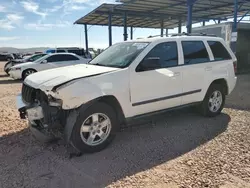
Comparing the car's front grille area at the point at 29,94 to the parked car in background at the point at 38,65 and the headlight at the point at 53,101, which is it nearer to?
the headlight at the point at 53,101

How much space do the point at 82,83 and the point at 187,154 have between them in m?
2.01

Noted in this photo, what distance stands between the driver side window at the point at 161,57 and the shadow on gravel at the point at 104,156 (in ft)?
4.35

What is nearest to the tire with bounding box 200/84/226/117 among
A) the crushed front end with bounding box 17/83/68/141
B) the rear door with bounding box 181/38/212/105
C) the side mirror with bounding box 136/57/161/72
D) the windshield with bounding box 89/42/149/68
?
the rear door with bounding box 181/38/212/105

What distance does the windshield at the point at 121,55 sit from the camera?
14.6 feet

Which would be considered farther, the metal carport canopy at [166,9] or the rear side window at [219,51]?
the metal carport canopy at [166,9]

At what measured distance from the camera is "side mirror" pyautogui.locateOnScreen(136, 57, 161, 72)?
4.28 metres

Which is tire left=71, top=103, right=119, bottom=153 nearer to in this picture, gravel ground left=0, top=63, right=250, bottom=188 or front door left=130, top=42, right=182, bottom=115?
gravel ground left=0, top=63, right=250, bottom=188

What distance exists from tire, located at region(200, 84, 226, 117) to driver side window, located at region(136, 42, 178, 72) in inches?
51.6

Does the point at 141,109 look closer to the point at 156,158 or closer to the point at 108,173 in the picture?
the point at 156,158

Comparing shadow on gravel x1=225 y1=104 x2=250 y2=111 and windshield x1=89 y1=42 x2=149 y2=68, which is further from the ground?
windshield x1=89 y1=42 x2=149 y2=68

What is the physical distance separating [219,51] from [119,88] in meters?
3.05

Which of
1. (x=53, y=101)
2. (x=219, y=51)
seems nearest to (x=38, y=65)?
(x=219, y=51)

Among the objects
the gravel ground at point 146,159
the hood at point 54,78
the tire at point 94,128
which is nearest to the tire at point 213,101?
the gravel ground at point 146,159

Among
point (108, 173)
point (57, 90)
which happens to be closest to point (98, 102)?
point (57, 90)
